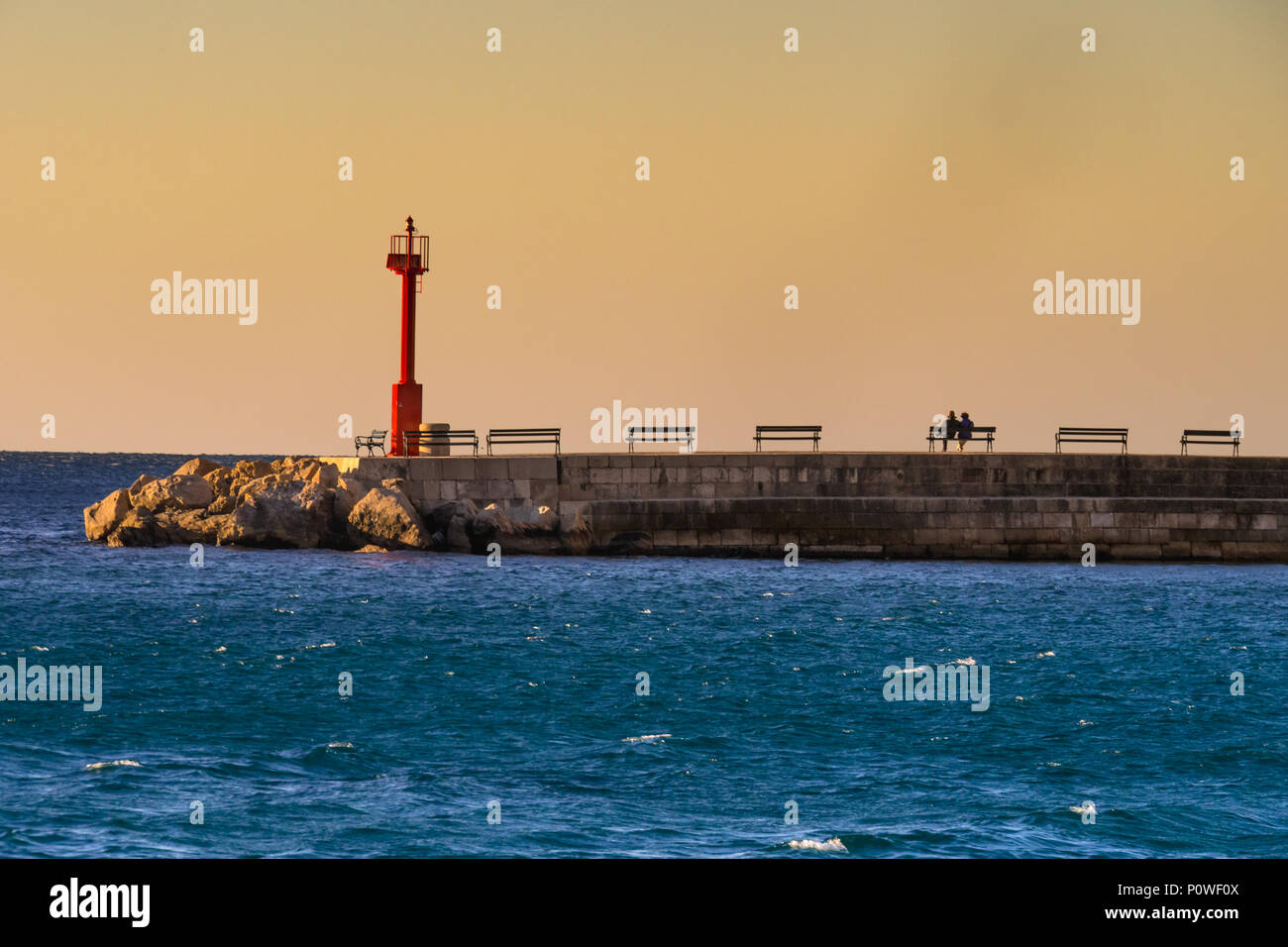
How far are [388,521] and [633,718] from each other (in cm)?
1887

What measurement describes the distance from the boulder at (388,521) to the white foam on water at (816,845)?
2412cm

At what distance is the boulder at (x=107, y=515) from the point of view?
1496 inches

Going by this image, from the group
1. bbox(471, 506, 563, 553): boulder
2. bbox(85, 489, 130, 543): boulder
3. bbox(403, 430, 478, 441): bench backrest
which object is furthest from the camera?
bbox(85, 489, 130, 543): boulder

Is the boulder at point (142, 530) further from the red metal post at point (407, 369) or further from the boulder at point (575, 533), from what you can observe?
the boulder at point (575, 533)

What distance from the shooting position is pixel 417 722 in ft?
52.0

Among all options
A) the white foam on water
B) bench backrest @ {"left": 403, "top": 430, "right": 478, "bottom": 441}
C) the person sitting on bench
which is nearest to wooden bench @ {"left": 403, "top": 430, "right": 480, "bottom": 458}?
bench backrest @ {"left": 403, "top": 430, "right": 478, "bottom": 441}

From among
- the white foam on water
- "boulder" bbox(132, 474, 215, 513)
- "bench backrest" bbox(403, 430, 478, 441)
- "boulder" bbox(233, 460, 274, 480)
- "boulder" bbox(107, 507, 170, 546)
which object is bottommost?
the white foam on water

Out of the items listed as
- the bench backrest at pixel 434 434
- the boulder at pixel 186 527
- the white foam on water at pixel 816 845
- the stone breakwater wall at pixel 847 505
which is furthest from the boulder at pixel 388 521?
the white foam on water at pixel 816 845

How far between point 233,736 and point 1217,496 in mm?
28274

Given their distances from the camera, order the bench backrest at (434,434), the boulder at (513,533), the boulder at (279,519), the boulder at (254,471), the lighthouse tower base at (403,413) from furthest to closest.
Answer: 1. the boulder at (254,471)
2. the lighthouse tower base at (403,413)
3. the bench backrest at (434,434)
4. the boulder at (279,519)
5. the boulder at (513,533)

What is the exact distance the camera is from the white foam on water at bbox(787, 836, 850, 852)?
10.4 metres

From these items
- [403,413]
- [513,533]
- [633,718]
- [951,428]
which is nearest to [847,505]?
[951,428]

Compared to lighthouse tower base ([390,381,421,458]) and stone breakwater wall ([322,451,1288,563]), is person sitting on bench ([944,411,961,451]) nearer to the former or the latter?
stone breakwater wall ([322,451,1288,563])

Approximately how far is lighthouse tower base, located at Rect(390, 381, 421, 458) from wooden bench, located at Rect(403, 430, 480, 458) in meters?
0.30
